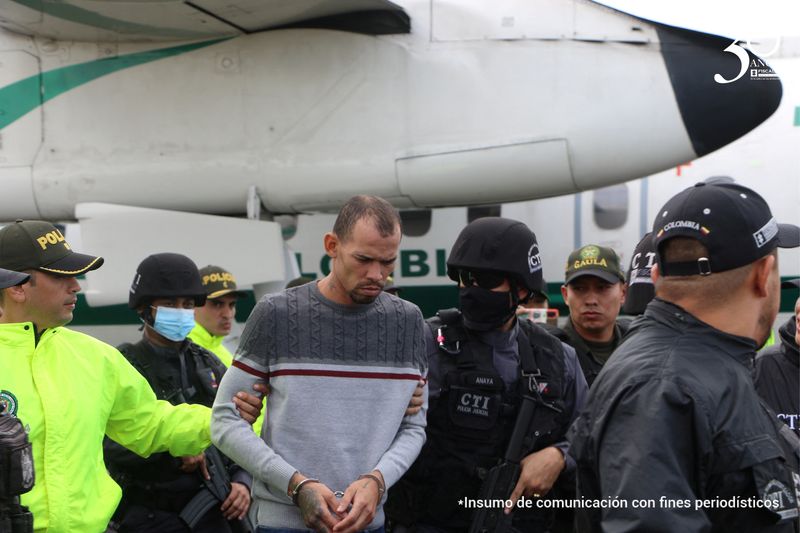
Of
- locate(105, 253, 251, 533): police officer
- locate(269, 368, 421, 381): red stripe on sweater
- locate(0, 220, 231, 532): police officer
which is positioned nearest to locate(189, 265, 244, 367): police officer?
Result: locate(105, 253, 251, 533): police officer

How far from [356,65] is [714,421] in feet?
17.0

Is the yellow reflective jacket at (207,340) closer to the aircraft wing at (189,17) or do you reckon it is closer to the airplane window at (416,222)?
the aircraft wing at (189,17)

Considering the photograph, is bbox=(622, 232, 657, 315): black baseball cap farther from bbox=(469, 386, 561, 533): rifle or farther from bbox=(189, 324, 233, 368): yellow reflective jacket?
bbox=(189, 324, 233, 368): yellow reflective jacket

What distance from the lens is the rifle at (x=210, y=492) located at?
3658 mm

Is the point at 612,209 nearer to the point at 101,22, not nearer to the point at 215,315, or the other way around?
the point at 215,315

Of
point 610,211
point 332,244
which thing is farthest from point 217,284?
point 610,211

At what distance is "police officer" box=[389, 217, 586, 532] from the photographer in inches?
119

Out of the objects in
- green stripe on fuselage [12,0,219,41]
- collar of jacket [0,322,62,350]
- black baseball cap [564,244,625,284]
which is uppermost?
green stripe on fuselage [12,0,219,41]

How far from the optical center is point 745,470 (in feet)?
5.85

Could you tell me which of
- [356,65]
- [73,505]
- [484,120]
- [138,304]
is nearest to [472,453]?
[73,505]

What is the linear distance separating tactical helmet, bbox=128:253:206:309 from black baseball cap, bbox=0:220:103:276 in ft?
2.97

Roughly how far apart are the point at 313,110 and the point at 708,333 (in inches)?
198

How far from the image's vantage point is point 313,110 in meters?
6.61

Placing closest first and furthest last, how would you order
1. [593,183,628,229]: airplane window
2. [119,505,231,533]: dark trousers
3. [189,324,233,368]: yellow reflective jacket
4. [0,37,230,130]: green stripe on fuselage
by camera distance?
[119,505,231,533]: dark trousers
[189,324,233,368]: yellow reflective jacket
[0,37,230,130]: green stripe on fuselage
[593,183,628,229]: airplane window
